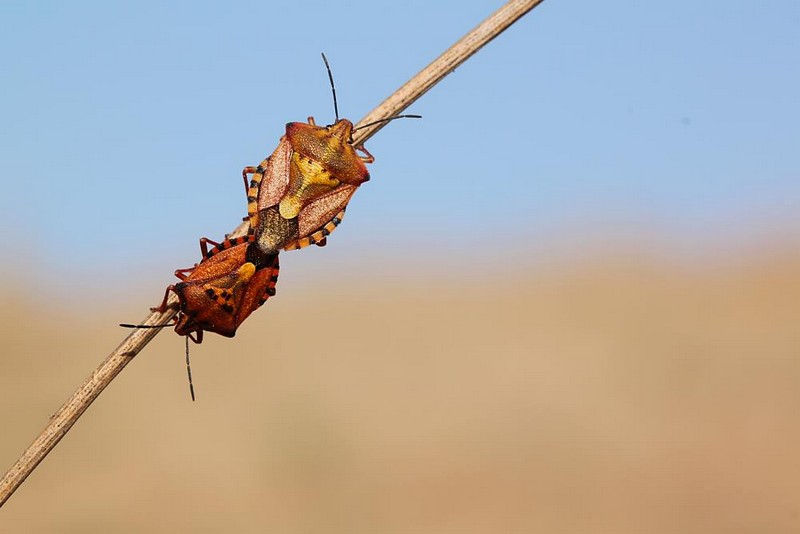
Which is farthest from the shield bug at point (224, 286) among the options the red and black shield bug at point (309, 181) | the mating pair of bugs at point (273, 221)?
the red and black shield bug at point (309, 181)

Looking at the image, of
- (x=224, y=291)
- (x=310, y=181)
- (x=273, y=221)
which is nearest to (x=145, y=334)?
(x=224, y=291)

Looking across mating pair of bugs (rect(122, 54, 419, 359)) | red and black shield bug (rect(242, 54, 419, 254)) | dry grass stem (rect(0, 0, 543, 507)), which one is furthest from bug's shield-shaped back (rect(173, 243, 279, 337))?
dry grass stem (rect(0, 0, 543, 507))

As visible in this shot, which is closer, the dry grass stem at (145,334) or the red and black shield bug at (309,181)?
the dry grass stem at (145,334)

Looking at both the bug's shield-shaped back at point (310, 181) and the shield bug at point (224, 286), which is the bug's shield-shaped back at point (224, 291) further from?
the bug's shield-shaped back at point (310, 181)

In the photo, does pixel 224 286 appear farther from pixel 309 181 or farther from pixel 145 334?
pixel 145 334

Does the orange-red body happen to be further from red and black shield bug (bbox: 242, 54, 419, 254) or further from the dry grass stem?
the dry grass stem

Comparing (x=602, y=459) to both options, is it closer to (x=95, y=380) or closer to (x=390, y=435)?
(x=390, y=435)

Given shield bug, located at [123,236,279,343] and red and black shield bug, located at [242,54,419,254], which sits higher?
red and black shield bug, located at [242,54,419,254]
